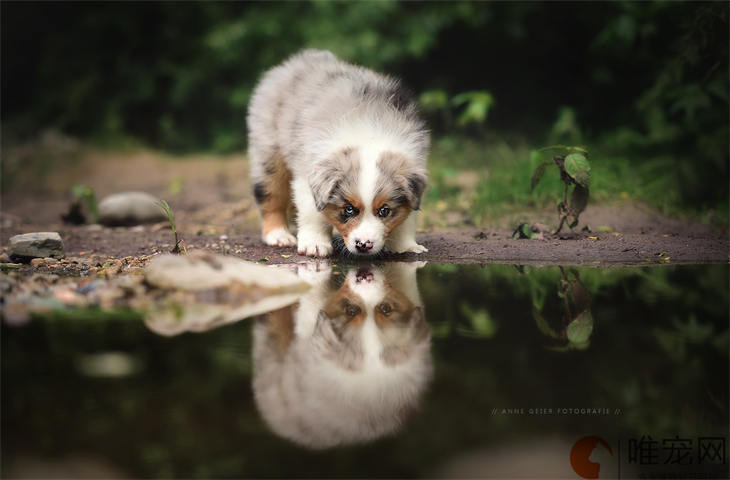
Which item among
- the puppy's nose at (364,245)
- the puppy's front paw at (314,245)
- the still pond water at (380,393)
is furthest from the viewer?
the puppy's front paw at (314,245)

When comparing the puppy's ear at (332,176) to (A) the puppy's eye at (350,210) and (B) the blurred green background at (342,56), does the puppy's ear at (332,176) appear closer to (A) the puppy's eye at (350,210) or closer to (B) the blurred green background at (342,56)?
(A) the puppy's eye at (350,210)

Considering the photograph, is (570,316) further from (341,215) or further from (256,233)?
(256,233)

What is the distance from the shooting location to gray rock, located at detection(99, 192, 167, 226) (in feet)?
21.1

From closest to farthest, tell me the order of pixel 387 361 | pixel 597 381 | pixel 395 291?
pixel 597 381
pixel 387 361
pixel 395 291

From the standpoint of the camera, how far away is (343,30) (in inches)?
383

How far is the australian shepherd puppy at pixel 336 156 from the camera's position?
4199 mm

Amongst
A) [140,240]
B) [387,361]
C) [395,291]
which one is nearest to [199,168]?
[140,240]

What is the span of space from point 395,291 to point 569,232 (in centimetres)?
215

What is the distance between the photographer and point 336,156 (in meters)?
4.31

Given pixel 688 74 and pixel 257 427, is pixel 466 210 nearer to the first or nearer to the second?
pixel 688 74

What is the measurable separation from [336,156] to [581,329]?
1.95m

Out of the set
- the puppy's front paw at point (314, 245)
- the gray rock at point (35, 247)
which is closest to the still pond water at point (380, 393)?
the puppy's front paw at point (314, 245)

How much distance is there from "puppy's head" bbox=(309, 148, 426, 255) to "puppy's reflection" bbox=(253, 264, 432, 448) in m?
0.65

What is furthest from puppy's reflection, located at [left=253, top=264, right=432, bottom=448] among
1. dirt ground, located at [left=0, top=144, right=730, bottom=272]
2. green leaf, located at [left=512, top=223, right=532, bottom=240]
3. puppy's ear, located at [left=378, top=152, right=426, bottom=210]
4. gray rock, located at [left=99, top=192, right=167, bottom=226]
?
gray rock, located at [left=99, top=192, right=167, bottom=226]
